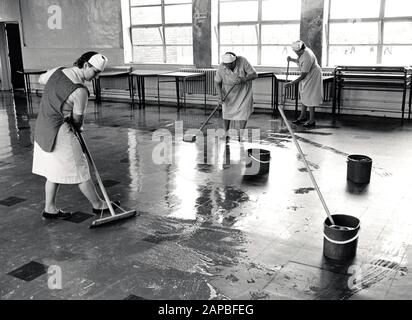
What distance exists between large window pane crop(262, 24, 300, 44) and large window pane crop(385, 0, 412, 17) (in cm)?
181

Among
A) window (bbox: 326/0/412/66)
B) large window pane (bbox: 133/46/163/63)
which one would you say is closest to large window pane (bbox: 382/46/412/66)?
window (bbox: 326/0/412/66)

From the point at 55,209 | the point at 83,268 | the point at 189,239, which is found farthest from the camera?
the point at 55,209

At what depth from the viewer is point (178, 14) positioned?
439 inches

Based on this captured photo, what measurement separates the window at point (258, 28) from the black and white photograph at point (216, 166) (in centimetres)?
3

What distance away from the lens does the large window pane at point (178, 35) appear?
36.5 ft

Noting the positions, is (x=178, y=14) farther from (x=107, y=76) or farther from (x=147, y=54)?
(x=107, y=76)

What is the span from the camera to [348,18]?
9.23 meters

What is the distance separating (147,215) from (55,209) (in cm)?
82

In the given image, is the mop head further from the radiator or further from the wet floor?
the radiator

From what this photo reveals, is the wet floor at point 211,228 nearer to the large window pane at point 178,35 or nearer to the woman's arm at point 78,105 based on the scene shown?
the woman's arm at point 78,105

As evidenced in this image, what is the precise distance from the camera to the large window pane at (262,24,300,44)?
9.77 m

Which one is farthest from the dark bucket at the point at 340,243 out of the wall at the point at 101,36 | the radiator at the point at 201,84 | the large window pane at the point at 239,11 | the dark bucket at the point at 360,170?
the large window pane at the point at 239,11
